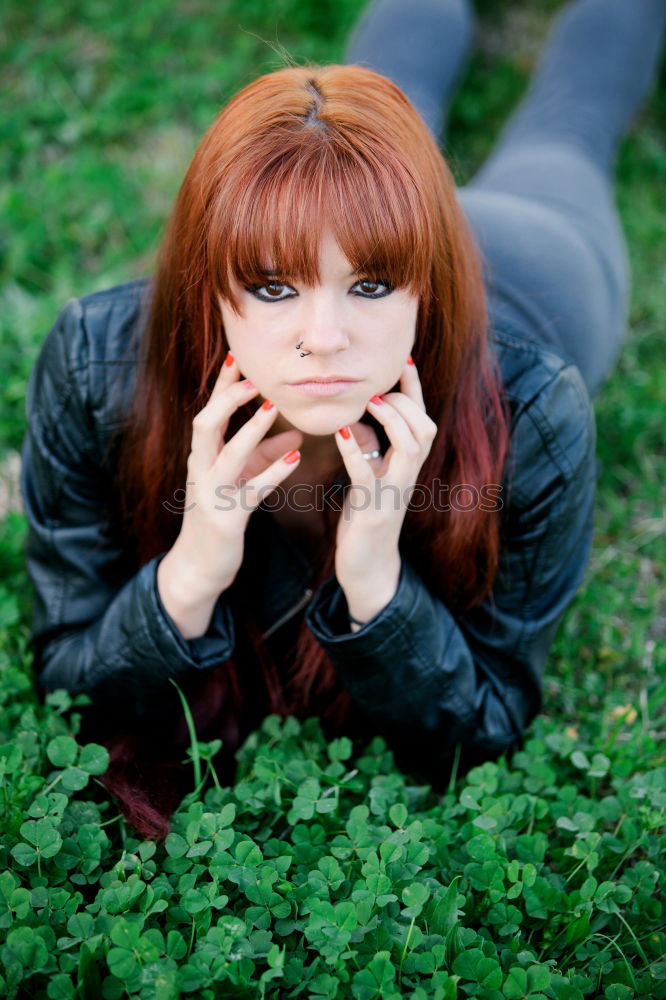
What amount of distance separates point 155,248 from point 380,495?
7.05 ft

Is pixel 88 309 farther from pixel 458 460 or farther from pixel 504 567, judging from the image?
pixel 504 567

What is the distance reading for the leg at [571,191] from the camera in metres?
2.70

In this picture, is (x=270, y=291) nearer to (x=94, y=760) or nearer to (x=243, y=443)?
(x=243, y=443)

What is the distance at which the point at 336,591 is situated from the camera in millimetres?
2010

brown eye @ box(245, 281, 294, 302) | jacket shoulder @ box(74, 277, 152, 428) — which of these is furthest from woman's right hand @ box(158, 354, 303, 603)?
jacket shoulder @ box(74, 277, 152, 428)

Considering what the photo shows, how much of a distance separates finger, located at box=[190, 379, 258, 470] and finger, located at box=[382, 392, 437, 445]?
29 centimetres

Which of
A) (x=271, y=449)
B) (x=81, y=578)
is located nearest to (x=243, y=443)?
(x=271, y=449)

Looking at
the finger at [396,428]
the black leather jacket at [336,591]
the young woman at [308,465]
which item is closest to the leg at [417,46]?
the young woman at [308,465]

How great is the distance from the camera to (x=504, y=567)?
2213 millimetres

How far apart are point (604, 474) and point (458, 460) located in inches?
50.5

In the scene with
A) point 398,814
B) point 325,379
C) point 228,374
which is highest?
point 325,379

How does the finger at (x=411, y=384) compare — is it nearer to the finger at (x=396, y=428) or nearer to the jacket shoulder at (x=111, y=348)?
the finger at (x=396, y=428)

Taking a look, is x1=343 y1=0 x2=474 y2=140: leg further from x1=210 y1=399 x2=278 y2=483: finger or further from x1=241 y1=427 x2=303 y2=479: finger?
x1=210 y1=399 x2=278 y2=483: finger

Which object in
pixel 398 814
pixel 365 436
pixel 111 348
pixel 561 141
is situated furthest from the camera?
→ pixel 561 141
